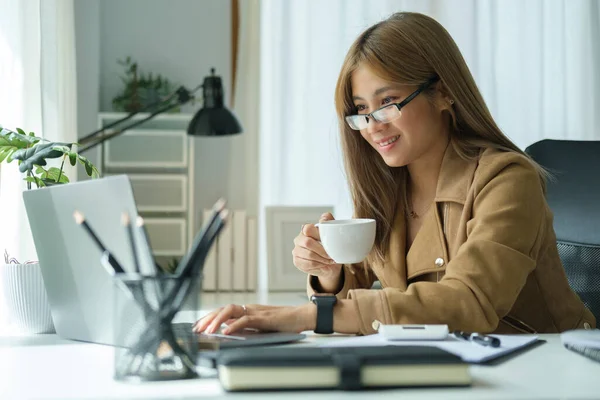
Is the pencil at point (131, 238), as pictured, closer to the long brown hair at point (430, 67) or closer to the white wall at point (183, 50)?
the long brown hair at point (430, 67)

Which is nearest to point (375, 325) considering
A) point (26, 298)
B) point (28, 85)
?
point (26, 298)

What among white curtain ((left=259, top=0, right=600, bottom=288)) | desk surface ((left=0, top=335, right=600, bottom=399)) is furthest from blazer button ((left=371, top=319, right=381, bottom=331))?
white curtain ((left=259, top=0, right=600, bottom=288))

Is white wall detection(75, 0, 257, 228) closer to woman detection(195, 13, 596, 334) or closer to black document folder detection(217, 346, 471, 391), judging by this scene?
woman detection(195, 13, 596, 334)

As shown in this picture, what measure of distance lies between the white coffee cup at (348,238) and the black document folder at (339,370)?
437mm

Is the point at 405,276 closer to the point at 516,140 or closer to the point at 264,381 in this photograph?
the point at 264,381

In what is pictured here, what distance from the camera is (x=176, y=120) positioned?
3646 mm

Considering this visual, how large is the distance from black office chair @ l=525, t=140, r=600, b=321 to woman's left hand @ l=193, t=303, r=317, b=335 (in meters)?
0.84

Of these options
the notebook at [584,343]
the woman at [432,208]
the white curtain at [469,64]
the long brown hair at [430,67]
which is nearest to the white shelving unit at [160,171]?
the white curtain at [469,64]

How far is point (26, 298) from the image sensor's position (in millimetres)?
1316

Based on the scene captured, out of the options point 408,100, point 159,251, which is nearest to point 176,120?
point 159,251

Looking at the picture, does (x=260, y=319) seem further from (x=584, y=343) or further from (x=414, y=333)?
(x=584, y=343)

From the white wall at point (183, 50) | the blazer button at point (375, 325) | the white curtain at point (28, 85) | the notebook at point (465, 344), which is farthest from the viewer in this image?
the white wall at point (183, 50)

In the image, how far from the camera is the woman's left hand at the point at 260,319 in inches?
45.4

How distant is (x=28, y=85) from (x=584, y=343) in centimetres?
176
